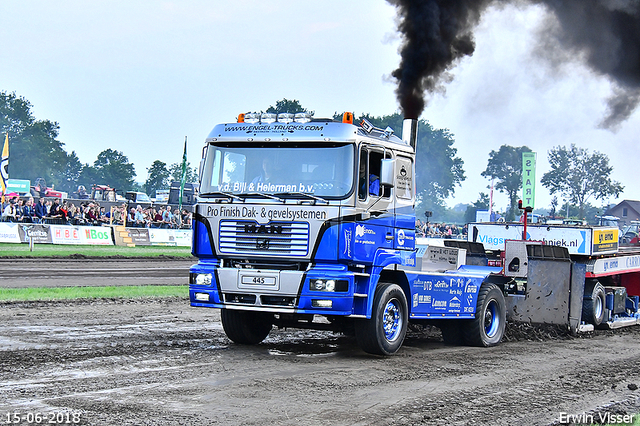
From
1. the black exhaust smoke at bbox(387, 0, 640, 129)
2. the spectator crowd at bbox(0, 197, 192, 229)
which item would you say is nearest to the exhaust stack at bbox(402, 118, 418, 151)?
the black exhaust smoke at bbox(387, 0, 640, 129)

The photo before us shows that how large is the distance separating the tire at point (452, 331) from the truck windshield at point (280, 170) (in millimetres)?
3778

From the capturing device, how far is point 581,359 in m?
10.4

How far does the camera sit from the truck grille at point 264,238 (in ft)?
29.8

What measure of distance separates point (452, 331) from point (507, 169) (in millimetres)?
121115

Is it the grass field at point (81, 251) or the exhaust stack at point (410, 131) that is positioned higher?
the exhaust stack at point (410, 131)

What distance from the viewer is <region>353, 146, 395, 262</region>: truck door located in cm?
921

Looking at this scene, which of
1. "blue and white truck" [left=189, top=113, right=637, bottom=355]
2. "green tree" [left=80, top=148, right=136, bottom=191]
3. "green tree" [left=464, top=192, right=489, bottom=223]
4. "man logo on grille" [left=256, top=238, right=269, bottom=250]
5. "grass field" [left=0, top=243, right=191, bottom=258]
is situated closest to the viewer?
"blue and white truck" [left=189, top=113, right=637, bottom=355]

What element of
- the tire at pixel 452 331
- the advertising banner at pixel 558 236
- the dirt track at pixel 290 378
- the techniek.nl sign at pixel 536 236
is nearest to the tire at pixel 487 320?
the tire at pixel 452 331

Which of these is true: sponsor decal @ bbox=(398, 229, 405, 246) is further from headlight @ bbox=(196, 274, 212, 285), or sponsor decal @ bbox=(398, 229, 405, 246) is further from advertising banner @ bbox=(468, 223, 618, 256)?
advertising banner @ bbox=(468, 223, 618, 256)

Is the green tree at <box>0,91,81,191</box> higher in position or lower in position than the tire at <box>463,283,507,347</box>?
higher

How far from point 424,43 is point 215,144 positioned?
8.14 m

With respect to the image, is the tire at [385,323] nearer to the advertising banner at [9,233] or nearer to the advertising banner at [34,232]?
the advertising banner at [34,232]

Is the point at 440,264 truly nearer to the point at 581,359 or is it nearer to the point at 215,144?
the point at 581,359

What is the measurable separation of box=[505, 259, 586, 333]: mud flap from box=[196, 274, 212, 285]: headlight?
20.0 feet
